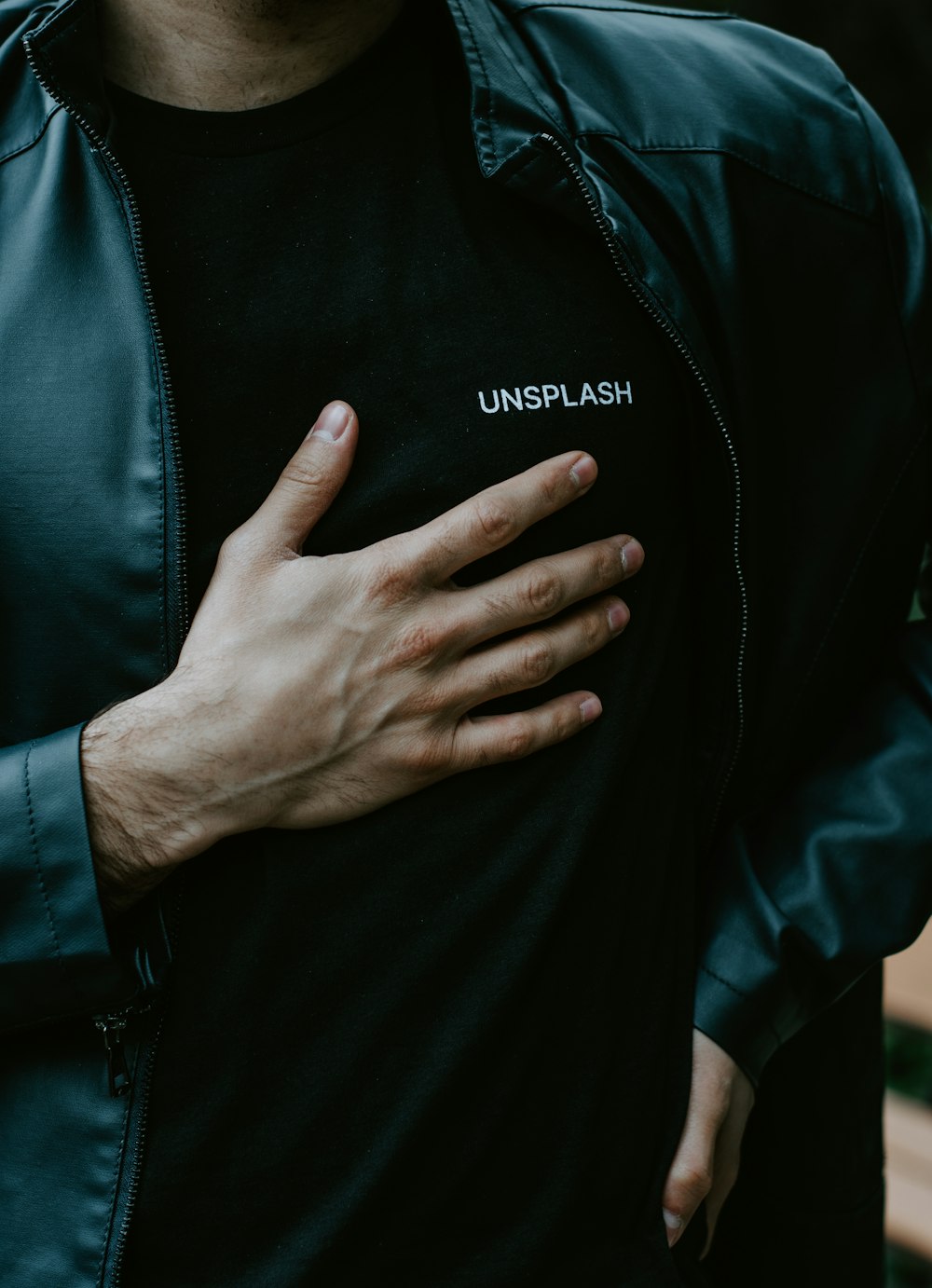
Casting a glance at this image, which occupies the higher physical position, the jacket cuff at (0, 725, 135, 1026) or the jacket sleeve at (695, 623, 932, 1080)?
the jacket cuff at (0, 725, 135, 1026)

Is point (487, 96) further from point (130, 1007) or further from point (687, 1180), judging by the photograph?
point (687, 1180)

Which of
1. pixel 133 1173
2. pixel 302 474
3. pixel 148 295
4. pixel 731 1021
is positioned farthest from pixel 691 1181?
pixel 148 295

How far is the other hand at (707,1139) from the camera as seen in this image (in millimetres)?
1508

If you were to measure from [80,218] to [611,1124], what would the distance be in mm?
1263

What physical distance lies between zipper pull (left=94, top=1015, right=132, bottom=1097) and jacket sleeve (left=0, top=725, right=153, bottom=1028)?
0.03 meters

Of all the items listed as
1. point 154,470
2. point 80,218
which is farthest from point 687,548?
point 80,218

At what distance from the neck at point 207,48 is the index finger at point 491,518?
57 centimetres

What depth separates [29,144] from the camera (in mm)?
1425

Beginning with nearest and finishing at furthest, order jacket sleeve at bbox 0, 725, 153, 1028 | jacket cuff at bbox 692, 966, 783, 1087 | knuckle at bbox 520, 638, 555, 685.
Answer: jacket sleeve at bbox 0, 725, 153, 1028 → knuckle at bbox 520, 638, 555, 685 → jacket cuff at bbox 692, 966, 783, 1087

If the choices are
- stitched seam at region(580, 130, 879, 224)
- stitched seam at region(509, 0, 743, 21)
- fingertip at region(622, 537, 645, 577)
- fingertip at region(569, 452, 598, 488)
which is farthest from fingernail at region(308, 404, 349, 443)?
stitched seam at region(509, 0, 743, 21)

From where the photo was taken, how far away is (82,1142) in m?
1.36

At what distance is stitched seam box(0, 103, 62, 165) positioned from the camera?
1.42m

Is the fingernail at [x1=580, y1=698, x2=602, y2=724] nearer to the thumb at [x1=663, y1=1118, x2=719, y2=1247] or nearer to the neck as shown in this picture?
the thumb at [x1=663, y1=1118, x2=719, y2=1247]

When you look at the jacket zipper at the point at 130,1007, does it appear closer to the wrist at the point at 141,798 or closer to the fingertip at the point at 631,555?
the wrist at the point at 141,798
